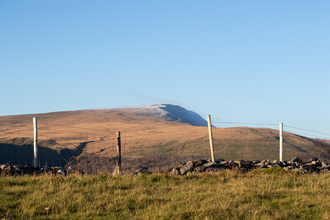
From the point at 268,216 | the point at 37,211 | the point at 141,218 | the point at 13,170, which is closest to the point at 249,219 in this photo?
the point at 268,216

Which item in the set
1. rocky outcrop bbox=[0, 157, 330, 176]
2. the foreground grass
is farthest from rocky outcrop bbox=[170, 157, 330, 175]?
the foreground grass

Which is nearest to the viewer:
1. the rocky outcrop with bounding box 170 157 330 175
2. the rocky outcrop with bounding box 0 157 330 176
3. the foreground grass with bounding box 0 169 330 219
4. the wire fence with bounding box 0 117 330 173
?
the foreground grass with bounding box 0 169 330 219

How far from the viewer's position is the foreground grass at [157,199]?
6.68 metres

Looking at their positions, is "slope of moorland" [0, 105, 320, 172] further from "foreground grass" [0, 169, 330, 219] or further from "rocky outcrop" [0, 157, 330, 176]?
"foreground grass" [0, 169, 330, 219]

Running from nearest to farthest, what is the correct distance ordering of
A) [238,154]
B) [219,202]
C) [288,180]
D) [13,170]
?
[219,202] → [288,180] → [13,170] → [238,154]

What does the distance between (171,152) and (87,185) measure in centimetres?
5367

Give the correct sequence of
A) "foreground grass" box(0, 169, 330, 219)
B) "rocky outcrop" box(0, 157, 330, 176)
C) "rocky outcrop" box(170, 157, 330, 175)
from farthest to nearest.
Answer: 1. "rocky outcrop" box(170, 157, 330, 175)
2. "rocky outcrop" box(0, 157, 330, 176)
3. "foreground grass" box(0, 169, 330, 219)

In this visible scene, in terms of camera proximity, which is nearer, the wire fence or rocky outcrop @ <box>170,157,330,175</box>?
rocky outcrop @ <box>170,157,330,175</box>

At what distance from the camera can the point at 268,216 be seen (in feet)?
21.1

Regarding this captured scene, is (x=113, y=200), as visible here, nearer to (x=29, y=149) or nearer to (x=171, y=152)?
(x=171, y=152)

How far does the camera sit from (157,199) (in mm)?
7906

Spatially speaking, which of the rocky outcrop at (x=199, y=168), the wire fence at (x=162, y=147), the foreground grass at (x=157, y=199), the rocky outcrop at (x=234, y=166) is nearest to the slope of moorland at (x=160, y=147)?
the wire fence at (x=162, y=147)

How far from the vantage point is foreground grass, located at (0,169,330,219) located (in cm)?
668

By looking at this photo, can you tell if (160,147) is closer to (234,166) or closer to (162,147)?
(162,147)
